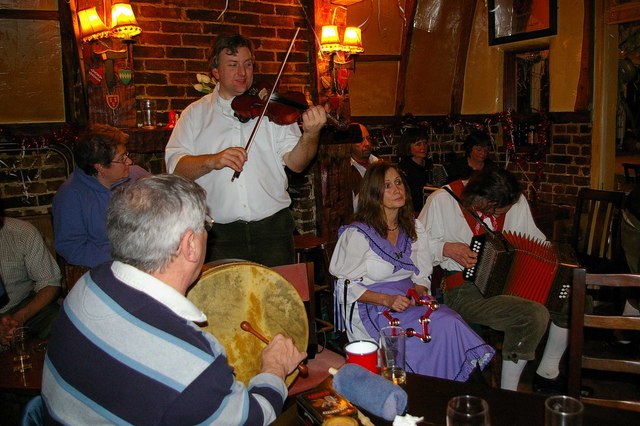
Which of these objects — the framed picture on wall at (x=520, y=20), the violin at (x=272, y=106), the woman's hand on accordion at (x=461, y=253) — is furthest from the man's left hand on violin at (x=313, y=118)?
the framed picture on wall at (x=520, y=20)

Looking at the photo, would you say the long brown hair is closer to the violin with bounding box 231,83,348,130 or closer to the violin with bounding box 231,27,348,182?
the violin with bounding box 231,83,348,130

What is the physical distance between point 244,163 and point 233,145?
0.57 ft

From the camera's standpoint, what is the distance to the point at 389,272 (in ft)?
9.83

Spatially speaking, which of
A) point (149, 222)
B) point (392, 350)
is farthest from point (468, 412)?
point (149, 222)

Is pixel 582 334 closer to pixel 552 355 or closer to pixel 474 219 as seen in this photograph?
pixel 474 219

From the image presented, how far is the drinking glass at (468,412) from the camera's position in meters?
1.21

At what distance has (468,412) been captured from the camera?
125 centimetres

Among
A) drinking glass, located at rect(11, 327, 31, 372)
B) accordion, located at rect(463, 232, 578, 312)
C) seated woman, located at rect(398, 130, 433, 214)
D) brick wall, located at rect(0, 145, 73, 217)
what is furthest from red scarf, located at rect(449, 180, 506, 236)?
brick wall, located at rect(0, 145, 73, 217)

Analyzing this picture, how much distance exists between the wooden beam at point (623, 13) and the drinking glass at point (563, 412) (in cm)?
516

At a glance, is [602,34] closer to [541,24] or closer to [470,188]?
[541,24]

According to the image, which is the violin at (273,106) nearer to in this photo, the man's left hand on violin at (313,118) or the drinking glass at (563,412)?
the man's left hand on violin at (313,118)

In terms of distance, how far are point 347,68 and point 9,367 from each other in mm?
4151

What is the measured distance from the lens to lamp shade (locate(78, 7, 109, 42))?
13.0ft

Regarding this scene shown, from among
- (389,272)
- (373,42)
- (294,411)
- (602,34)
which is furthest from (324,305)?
(602,34)
